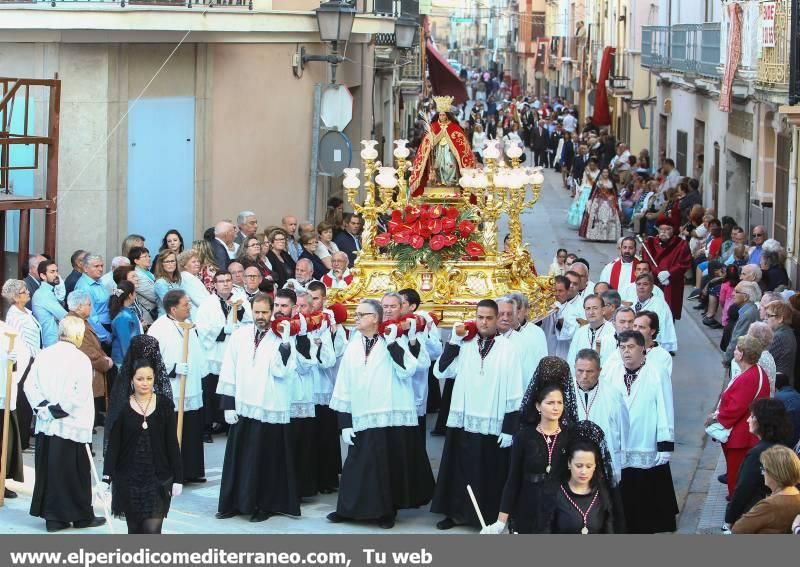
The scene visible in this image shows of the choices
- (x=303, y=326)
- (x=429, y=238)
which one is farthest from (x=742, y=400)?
(x=429, y=238)

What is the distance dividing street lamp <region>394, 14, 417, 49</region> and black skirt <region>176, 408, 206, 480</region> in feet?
42.6

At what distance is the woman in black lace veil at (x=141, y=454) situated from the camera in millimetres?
9047

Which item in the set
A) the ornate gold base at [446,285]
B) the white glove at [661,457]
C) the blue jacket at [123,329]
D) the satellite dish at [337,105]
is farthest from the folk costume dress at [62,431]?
the satellite dish at [337,105]

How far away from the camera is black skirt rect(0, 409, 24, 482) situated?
11.5 m

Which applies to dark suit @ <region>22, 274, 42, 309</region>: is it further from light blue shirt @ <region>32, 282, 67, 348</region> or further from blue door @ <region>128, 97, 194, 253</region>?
blue door @ <region>128, 97, 194, 253</region>

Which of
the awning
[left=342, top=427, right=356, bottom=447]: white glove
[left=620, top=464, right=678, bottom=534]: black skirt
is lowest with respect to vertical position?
[left=620, top=464, right=678, bottom=534]: black skirt

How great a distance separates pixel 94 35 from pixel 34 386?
6860 millimetres

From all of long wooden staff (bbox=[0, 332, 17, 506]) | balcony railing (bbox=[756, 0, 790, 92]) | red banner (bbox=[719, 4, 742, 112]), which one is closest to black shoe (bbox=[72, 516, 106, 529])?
long wooden staff (bbox=[0, 332, 17, 506])

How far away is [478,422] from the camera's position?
418 inches

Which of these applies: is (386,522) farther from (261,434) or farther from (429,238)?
(429,238)

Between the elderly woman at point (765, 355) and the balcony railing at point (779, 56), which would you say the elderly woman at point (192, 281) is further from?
the balcony railing at point (779, 56)

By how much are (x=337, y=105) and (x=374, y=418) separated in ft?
28.2

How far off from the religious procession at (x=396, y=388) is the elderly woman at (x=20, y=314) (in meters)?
0.03

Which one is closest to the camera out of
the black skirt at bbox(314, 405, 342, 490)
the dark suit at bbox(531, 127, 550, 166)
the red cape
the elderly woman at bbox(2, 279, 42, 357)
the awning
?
the black skirt at bbox(314, 405, 342, 490)
